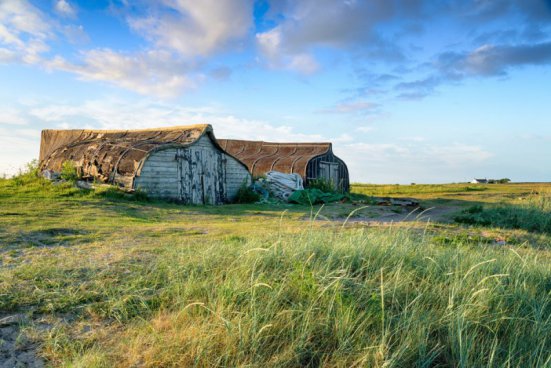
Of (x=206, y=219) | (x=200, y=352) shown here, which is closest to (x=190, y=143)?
(x=206, y=219)

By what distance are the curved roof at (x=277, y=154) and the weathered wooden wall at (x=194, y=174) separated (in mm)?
4600

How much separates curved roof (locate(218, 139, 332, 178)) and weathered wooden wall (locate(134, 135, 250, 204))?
4600 mm

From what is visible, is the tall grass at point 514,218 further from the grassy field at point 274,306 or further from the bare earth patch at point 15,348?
the bare earth patch at point 15,348

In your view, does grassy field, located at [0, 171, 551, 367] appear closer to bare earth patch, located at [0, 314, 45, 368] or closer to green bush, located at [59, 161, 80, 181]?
bare earth patch, located at [0, 314, 45, 368]

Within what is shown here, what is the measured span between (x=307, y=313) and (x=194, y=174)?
1403cm

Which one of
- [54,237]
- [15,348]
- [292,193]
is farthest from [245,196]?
[15,348]

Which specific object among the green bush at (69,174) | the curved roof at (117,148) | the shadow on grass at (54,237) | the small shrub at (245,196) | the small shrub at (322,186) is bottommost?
the shadow on grass at (54,237)

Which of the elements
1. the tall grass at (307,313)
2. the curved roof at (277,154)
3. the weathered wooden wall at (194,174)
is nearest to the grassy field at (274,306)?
the tall grass at (307,313)

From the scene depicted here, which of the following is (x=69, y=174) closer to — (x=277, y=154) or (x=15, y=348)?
(x=277, y=154)

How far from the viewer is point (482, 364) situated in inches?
145

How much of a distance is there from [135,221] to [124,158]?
257 inches

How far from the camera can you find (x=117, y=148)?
17.6 meters

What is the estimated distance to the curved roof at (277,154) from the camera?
23747 mm

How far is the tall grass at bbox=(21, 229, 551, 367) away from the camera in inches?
138
